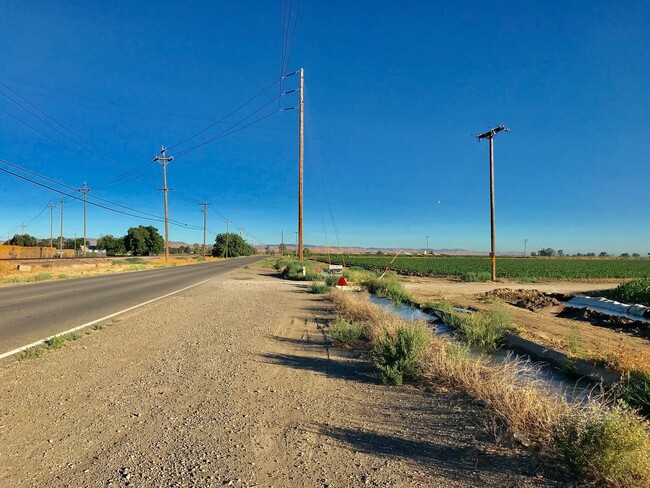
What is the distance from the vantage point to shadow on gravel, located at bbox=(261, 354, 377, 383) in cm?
661

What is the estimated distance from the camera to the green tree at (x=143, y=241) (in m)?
126

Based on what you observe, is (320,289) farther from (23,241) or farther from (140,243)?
(23,241)

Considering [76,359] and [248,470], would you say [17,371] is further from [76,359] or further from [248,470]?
[248,470]

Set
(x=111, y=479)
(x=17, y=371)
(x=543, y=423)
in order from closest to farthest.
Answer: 1. (x=111, y=479)
2. (x=543, y=423)
3. (x=17, y=371)

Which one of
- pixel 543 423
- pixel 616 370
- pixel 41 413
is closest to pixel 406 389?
pixel 543 423

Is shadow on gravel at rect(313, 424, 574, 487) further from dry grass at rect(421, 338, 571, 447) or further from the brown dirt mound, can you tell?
the brown dirt mound

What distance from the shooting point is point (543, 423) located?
412cm

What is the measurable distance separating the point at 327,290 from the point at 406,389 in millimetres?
15459

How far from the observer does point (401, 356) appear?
6.61m

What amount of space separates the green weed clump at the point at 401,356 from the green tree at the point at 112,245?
13783 cm

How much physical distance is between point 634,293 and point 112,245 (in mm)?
137314

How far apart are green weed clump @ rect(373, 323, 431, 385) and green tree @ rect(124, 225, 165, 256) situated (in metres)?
130

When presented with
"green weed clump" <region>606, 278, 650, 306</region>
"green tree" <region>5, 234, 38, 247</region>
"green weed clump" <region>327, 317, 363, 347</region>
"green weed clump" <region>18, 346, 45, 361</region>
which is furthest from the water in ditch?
"green tree" <region>5, 234, 38, 247</region>

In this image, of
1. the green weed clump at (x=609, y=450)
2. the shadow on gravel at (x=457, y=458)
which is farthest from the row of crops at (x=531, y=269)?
the green weed clump at (x=609, y=450)
